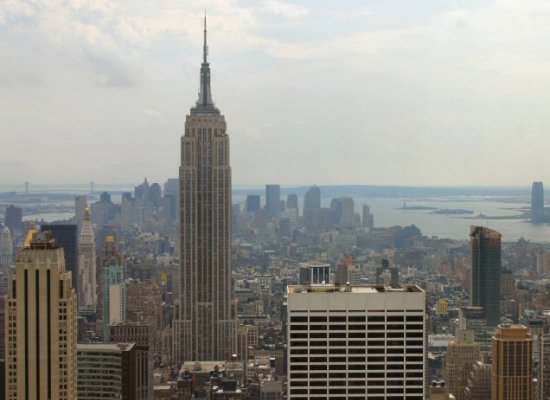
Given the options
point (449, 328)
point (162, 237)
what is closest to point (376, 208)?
point (449, 328)

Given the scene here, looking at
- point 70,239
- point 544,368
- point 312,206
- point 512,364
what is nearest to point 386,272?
point 312,206

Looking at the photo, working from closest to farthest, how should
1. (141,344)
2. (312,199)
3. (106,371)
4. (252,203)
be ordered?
(106,371)
(312,199)
(141,344)
(252,203)

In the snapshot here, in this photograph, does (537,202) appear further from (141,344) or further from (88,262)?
(88,262)

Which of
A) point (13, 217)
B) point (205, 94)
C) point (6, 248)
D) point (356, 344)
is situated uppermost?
point (205, 94)

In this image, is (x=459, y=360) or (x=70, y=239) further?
(x=459, y=360)

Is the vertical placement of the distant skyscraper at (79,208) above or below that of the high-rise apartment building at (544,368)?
above

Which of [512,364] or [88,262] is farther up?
[88,262]

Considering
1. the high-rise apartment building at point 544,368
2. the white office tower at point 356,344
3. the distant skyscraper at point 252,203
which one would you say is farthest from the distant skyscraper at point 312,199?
the white office tower at point 356,344

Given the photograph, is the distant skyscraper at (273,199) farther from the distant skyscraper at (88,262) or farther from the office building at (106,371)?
the office building at (106,371)
